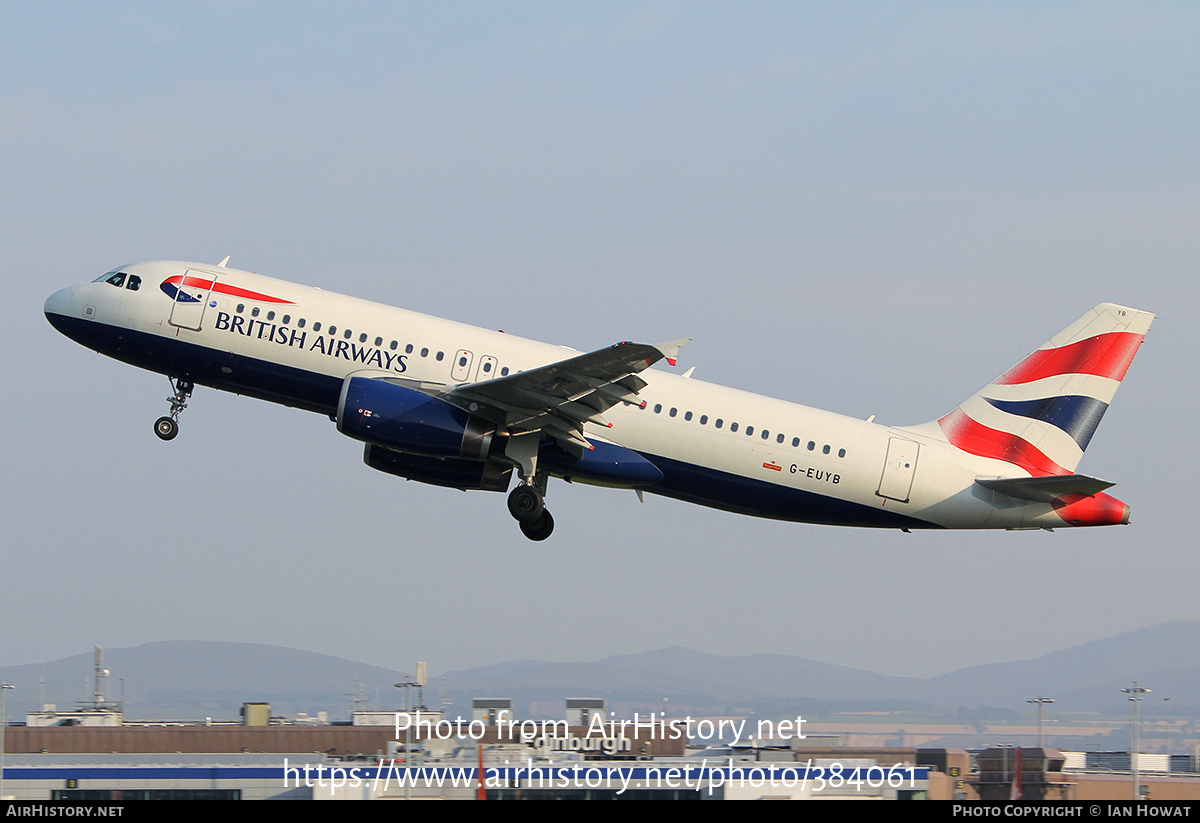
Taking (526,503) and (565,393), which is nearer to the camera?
(565,393)

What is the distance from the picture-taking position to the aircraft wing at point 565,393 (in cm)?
3353

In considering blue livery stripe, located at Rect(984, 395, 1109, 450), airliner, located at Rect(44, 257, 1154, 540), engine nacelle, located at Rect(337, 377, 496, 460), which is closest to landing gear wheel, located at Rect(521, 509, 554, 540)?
airliner, located at Rect(44, 257, 1154, 540)

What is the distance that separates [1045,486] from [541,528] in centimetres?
1386

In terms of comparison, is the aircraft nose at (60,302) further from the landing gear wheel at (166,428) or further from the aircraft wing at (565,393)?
the aircraft wing at (565,393)

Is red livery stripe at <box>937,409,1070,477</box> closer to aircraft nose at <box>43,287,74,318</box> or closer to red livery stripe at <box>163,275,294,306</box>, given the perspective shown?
red livery stripe at <box>163,275,294,306</box>

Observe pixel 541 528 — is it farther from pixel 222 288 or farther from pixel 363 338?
pixel 222 288

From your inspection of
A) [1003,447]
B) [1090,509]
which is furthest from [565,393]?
[1090,509]

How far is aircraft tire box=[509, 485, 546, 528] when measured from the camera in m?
37.5

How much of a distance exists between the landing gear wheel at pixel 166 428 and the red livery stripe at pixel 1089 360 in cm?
2403

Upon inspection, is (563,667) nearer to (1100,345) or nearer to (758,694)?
(758,694)

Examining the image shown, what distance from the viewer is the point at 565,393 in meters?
35.1

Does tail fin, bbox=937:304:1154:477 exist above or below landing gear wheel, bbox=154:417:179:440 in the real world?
above

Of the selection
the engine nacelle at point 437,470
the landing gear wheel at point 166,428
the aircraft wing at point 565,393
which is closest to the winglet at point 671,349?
the aircraft wing at point 565,393
